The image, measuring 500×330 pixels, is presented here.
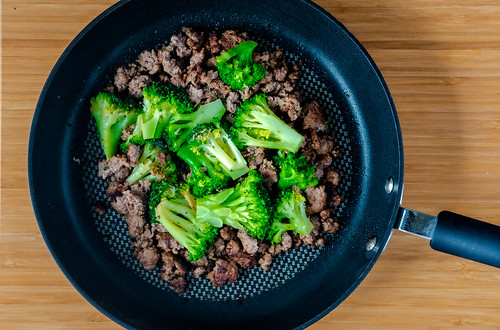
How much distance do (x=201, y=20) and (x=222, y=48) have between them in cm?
17

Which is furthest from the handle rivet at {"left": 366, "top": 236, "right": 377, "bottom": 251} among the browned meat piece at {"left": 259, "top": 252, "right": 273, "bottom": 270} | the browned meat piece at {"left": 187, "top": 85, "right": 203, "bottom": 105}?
the browned meat piece at {"left": 187, "top": 85, "right": 203, "bottom": 105}

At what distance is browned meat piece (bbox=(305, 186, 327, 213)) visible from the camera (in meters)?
1.90

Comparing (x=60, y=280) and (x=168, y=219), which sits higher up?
(x=168, y=219)

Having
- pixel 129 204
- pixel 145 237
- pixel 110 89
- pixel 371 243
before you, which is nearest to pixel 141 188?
pixel 129 204

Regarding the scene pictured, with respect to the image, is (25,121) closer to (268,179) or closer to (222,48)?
(222,48)

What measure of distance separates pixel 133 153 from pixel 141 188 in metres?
0.14

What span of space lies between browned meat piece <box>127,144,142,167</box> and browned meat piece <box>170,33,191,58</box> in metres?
0.41

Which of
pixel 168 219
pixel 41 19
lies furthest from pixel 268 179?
pixel 41 19

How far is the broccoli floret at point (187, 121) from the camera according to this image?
183cm

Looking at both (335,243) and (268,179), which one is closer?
(268,179)

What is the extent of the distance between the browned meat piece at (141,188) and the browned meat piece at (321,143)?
666 millimetres

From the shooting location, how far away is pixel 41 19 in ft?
6.22

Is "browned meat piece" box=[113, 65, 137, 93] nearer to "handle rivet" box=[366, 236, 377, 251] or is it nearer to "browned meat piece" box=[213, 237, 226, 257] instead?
"browned meat piece" box=[213, 237, 226, 257]

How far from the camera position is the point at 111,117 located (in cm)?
184
